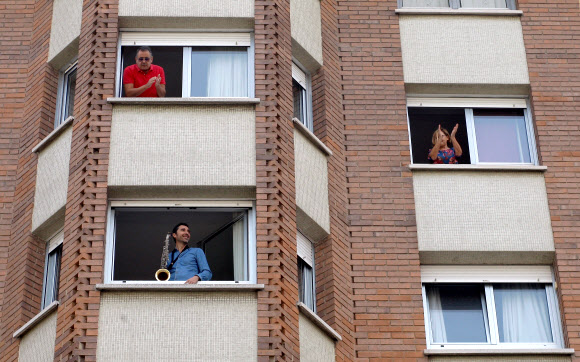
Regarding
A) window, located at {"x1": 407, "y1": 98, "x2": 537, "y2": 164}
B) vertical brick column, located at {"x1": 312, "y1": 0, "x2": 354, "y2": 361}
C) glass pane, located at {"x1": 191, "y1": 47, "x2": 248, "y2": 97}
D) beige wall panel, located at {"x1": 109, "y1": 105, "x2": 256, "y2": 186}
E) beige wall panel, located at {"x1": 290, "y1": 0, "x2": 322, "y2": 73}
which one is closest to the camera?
beige wall panel, located at {"x1": 109, "y1": 105, "x2": 256, "y2": 186}

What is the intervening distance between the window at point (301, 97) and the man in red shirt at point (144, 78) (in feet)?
8.72

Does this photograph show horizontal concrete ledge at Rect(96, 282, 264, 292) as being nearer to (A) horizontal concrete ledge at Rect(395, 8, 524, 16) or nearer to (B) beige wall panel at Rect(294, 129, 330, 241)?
(B) beige wall panel at Rect(294, 129, 330, 241)

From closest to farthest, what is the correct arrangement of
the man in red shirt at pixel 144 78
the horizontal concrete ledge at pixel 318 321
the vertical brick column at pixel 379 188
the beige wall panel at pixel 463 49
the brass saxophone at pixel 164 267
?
the brass saxophone at pixel 164 267, the horizontal concrete ledge at pixel 318 321, the vertical brick column at pixel 379 188, the man in red shirt at pixel 144 78, the beige wall panel at pixel 463 49

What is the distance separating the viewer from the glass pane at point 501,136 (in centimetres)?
2253

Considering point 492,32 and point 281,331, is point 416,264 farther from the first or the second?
point 492,32

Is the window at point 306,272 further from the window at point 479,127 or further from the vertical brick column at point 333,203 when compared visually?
the window at point 479,127

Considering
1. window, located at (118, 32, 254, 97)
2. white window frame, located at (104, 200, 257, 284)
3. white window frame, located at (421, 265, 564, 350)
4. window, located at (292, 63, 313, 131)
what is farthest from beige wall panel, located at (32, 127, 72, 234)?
white window frame, located at (421, 265, 564, 350)

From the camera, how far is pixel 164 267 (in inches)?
753

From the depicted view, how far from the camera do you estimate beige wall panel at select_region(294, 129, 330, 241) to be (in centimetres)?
2019

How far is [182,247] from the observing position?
1920 centimetres

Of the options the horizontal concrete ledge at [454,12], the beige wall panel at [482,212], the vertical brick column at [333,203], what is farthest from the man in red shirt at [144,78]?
the horizontal concrete ledge at [454,12]

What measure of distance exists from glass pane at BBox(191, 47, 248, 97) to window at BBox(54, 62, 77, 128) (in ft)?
7.35

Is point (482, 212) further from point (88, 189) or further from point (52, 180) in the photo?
point (52, 180)

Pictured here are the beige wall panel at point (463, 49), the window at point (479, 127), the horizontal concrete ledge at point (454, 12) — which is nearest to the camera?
the window at point (479, 127)
